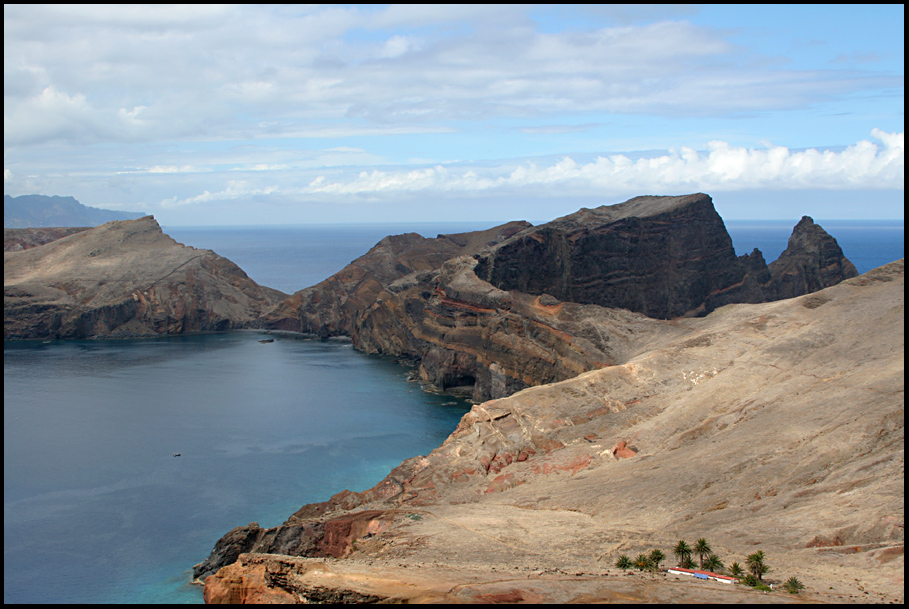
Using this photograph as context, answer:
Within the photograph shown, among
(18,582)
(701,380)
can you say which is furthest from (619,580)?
(18,582)

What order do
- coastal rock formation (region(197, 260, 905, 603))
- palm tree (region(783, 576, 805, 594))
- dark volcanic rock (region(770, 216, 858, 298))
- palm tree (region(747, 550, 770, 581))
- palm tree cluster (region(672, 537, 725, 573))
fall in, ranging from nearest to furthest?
palm tree (region(783, 576, 805, 594)) → palm tree (region(747, 550, 770, 581)) → coastal rock formation (region(197, 260, 905, 603)) → palm tree cluster (region(672, 537, 725, 573)) → dark volcanic rock (region(770, 216, 858, 298))

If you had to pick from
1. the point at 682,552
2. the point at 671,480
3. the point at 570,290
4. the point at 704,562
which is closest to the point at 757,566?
the point at 704,562

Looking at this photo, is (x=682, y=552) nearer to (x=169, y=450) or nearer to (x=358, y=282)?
(x=169, y=450)

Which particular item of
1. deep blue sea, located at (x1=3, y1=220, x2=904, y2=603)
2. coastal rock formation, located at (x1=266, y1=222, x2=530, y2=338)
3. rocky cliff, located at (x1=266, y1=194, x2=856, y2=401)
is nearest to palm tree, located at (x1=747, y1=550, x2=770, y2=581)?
deep blue sea, located at (x1=3, y1=220, x2=904, y2=603)

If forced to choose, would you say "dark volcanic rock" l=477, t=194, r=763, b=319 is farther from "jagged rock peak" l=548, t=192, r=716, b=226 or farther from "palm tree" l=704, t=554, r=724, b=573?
"palm tree" l=704, t=554, r=724, b=573

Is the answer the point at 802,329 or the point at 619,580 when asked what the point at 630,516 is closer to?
the point at 619,580

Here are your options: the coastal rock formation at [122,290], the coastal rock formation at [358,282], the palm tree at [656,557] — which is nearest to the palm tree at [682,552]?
the palm tree at [656,557]

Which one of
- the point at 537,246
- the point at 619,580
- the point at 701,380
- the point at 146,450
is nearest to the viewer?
the point at 619,580
